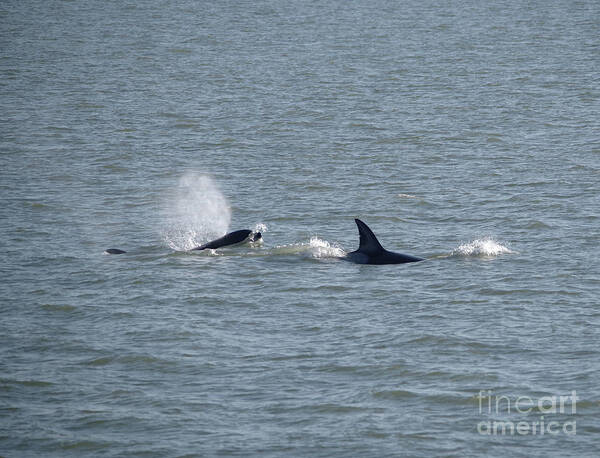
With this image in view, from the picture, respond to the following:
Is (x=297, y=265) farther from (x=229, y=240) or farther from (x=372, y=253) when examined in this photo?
(x=229, y=240)

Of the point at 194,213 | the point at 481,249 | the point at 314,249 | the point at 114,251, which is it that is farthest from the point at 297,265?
the point at 194,213

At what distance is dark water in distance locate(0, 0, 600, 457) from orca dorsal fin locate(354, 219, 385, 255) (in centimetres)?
73

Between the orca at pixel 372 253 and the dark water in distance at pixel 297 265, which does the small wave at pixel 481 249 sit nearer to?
the dark water in distance at pixel 297 265

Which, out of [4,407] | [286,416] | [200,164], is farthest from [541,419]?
[200,164]

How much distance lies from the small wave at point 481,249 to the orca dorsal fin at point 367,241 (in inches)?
79.8

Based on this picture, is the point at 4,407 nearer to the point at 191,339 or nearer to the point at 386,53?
the point at 191,339

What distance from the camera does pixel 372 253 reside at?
2512 cm

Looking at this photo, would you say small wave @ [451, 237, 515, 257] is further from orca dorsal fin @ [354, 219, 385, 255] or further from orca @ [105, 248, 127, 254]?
orca @ [105, 248, 127, 254]

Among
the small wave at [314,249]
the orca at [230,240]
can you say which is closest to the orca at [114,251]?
the orca at [230,240]

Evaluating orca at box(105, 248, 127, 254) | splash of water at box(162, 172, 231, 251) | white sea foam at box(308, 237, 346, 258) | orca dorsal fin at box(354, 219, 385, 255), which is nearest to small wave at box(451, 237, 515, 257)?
orca dorsal fin at box(354, 219, 385, 255)

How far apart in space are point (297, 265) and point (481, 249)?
15.4ft

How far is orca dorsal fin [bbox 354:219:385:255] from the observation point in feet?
81.7

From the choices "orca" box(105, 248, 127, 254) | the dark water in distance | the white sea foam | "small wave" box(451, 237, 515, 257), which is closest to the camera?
the dark water in distance

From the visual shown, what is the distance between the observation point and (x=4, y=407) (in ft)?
55.8
